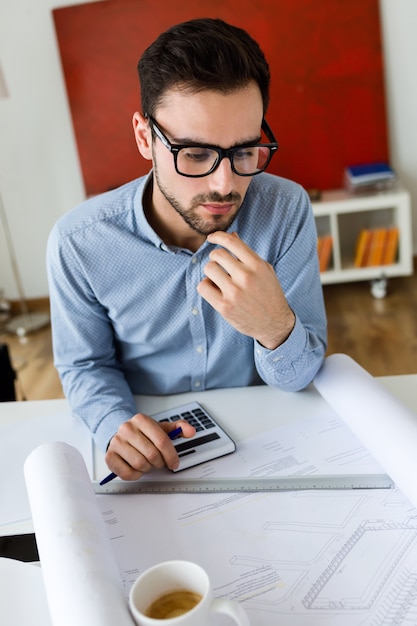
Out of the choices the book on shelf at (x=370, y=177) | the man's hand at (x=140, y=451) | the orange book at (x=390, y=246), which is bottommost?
the orange book at (x=390, y=246)

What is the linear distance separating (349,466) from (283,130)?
2906 mm

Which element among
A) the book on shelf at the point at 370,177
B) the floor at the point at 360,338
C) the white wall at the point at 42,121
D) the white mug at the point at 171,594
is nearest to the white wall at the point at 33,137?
the white wall at the point at 42,121

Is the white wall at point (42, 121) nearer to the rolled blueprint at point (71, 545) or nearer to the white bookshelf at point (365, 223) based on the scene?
the white bookshelf at point (365, 223)

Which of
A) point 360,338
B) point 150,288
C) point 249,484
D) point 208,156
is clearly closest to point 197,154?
point 208,156

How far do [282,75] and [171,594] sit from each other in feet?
10.7

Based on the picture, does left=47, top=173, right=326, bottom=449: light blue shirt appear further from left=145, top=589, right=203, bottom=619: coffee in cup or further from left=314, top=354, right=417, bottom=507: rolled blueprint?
left=145, top=589, right=203, bottom=619: coffee in cup

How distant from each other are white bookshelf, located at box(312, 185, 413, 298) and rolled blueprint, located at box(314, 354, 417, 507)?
2340 mm

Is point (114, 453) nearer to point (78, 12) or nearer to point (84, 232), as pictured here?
point (84, 232)

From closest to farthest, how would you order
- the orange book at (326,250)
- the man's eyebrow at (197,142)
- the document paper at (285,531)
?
the document paper at (285,531), the man's eyebrow at (197,142), the orange book at (326,250)

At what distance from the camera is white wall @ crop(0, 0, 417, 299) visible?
3.42 m

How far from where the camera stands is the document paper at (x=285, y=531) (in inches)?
26.5

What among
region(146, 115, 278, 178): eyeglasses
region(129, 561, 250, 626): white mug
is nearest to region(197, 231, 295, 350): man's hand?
region(146, 115, 278, 178): eyeglasses

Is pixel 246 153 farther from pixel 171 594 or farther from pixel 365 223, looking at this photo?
pixel 365 223

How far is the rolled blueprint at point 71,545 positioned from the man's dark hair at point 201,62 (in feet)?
2.02
